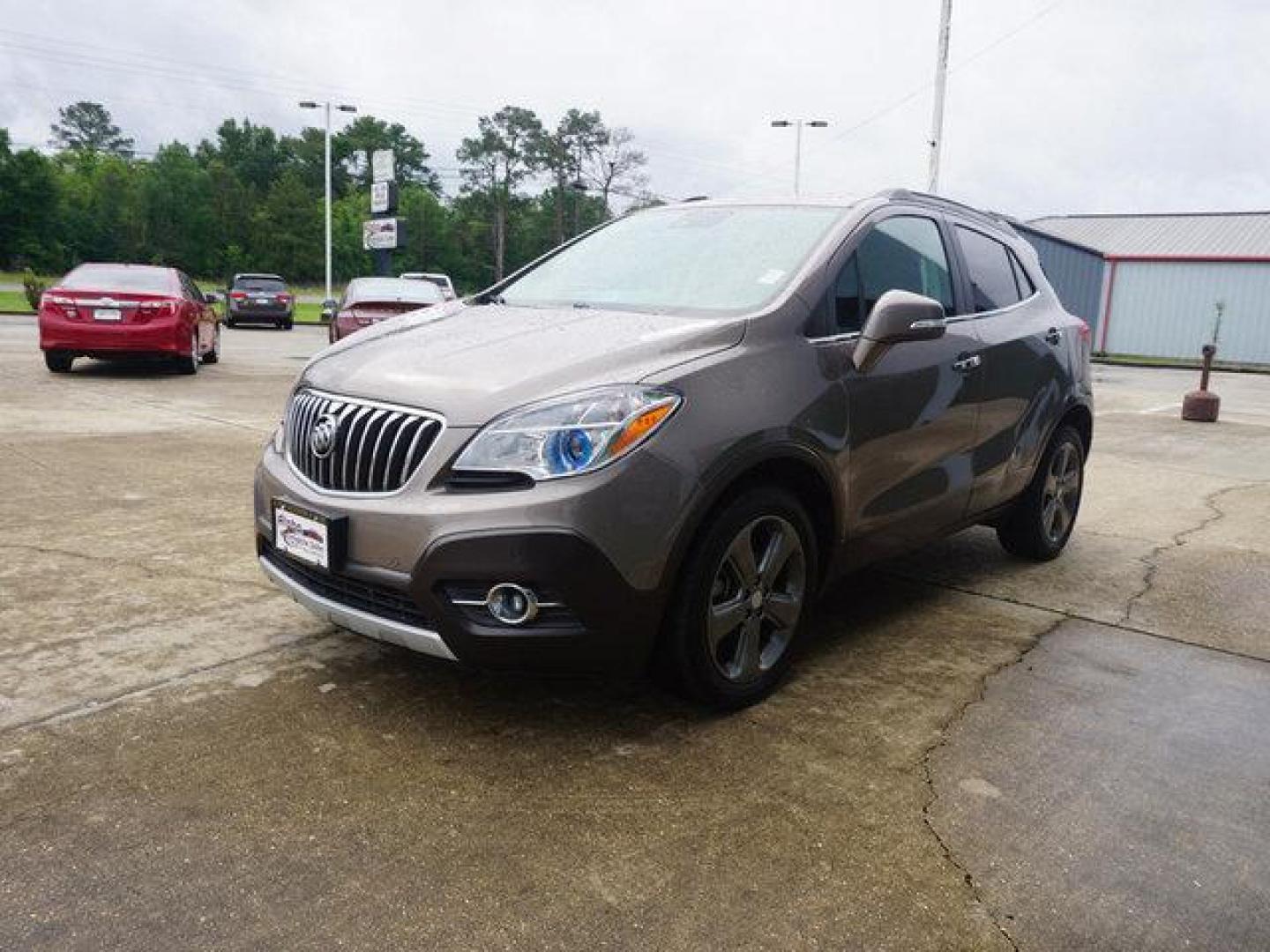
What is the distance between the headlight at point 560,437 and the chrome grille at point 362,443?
0.58 feet

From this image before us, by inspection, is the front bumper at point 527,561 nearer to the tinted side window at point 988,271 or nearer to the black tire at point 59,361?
the tinted side window at point 988,271

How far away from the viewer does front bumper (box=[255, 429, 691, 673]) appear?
Answer: 2.74 meters

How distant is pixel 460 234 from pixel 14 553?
90691 millimetres

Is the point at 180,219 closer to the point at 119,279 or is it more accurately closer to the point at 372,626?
the point at 119,279

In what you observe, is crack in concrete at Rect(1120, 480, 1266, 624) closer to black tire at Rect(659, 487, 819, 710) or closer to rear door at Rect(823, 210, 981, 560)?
rear door at Rect(823, 210, 981, 560)

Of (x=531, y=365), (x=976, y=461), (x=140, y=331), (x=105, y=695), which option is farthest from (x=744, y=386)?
(x=140, y=331)

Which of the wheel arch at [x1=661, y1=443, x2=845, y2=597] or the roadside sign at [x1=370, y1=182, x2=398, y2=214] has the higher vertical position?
the roadside sign at [x1=370, y1=182, x2=398, y2=214]

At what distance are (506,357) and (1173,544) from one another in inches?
176

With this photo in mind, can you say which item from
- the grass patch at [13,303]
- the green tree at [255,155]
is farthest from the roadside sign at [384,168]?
the green tree at [255,155]

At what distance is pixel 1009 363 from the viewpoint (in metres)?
4.57

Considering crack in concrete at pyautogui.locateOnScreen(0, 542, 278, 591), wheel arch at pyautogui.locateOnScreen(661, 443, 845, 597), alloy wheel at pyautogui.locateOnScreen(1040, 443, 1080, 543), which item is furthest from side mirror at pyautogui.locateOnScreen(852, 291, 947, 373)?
crack in concrete at pyautogui.locateOnScreen(0, 542, 278, 591)

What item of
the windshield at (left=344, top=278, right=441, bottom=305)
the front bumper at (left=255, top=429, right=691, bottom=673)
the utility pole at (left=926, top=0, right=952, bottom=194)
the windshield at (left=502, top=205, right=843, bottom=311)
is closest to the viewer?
the front bumper at (left=255, top=429, right=691, bottom=673)

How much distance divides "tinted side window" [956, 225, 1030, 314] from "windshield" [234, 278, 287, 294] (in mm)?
26632

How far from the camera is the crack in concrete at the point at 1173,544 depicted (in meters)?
4.73
